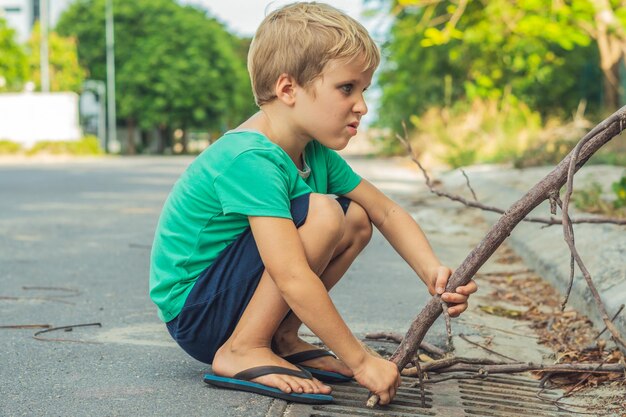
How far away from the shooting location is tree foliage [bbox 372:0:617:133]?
37.2 feet

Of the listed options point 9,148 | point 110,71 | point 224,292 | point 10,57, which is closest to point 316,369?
point 224,292

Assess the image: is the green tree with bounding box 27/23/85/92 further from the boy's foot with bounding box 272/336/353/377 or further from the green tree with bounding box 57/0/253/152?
the boy's foot with bounding box 272/336/353/377

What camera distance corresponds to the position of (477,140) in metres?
16.1

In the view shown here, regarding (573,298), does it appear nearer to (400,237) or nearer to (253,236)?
(400,237)

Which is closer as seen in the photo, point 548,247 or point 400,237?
point 400,237

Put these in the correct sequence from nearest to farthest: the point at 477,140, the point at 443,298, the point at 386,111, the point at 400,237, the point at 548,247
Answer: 1. the point at 443,298
2. the point at 400,237
3. the point at 548,247
4. the point at 477,140
5. the point at 386,111

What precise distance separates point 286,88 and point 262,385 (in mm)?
776

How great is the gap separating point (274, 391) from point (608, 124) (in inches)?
41.1

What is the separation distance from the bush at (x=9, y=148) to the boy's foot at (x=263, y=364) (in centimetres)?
2663

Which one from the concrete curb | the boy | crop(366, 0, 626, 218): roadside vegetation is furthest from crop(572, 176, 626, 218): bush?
the boy

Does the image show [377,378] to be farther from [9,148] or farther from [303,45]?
[9,148]

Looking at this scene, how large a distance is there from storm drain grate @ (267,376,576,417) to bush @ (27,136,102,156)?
2657 cm

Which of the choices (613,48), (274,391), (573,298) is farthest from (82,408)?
(613,48)

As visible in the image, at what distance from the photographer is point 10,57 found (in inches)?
1355
